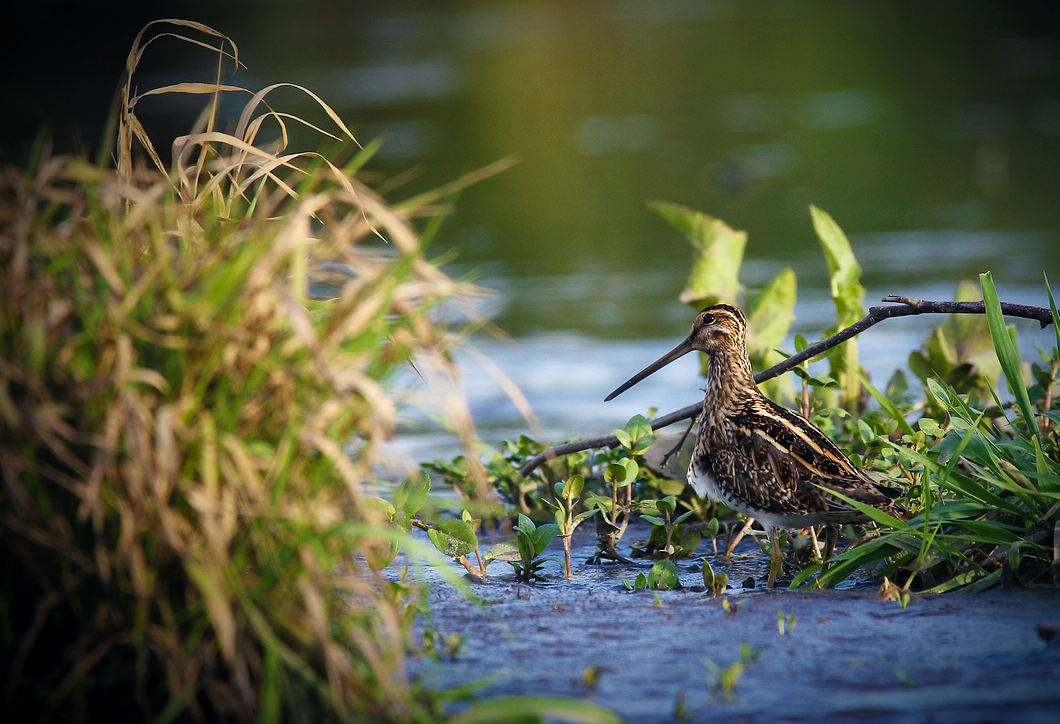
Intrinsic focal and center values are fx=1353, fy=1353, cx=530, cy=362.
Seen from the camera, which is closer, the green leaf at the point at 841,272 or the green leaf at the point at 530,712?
the green leaf at the point at 530,712

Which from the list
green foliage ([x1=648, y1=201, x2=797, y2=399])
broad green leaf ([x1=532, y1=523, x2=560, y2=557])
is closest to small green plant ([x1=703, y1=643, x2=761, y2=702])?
broad green leaf ([x1=532, y1=523, x2=560, y2=557])

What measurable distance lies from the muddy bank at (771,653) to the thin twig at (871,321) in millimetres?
774

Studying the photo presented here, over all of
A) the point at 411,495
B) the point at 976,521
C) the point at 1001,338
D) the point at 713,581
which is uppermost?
the point at 1001,338

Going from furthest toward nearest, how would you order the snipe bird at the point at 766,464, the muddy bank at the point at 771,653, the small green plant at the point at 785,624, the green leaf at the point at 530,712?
the snipe bird at the point at 766,464 → the small green plant at the point at 785,624 → the muddy bank at the point at 771,653 → the green leaf at the point at 530,712

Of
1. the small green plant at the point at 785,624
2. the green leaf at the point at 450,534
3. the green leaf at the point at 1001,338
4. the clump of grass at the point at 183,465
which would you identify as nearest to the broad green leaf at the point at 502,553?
the green leaf at the point at 450,534

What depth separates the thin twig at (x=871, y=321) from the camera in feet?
17.7

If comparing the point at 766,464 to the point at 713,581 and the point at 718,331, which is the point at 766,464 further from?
the point at 718,331

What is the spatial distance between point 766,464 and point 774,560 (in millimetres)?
370

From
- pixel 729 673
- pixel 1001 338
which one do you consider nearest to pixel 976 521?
pixel 1001 338

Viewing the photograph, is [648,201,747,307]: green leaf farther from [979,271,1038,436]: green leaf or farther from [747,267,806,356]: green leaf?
[979,271,1038,436]: green leaf

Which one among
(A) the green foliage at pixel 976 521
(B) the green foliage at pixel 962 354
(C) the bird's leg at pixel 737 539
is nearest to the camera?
(A) the green foliage at pixel 976 521

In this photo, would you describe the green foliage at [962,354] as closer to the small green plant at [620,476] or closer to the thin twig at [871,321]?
the thin twig at [871,321]

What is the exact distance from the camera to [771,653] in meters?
4.07

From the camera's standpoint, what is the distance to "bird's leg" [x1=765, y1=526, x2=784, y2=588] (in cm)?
510
